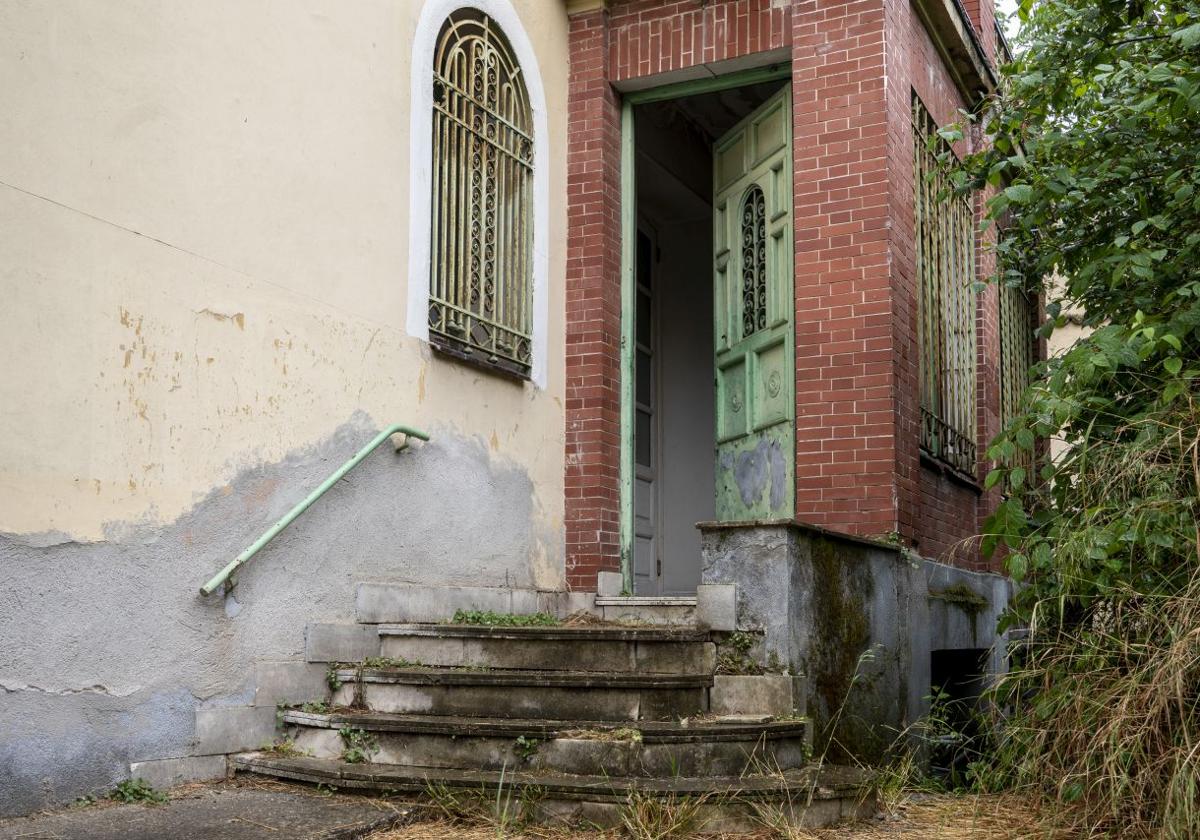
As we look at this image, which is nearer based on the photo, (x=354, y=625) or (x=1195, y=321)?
(x=1195, y=321)

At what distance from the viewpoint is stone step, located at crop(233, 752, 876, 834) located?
3863mm

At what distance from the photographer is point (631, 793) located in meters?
3.84

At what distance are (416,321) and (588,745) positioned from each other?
7.74ft

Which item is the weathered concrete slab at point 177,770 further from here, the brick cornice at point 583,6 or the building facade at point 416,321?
the brick cornice at point 583,6

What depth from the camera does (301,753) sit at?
4.62 meters

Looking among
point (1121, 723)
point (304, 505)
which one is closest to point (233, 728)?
point (304, 505)

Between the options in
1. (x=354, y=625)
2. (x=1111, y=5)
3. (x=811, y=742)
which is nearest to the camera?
(x=811, y=742)

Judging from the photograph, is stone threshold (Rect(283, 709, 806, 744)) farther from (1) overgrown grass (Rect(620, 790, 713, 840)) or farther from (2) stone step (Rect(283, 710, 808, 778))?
(1) overgrown grass (Rect(620, 790, 713, 840))

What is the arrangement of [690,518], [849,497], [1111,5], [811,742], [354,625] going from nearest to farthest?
[811,742] < [1111,5] < [354,625] < [849,497] < [690,518]

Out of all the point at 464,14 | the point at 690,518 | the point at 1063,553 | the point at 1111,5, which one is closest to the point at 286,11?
the point at 464,14

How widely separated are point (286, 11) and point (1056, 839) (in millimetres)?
4276

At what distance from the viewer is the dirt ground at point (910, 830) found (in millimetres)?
3795

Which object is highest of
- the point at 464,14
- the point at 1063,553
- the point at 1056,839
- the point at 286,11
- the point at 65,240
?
the point at 464,14

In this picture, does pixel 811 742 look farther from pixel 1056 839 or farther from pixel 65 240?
pixel 65 240
